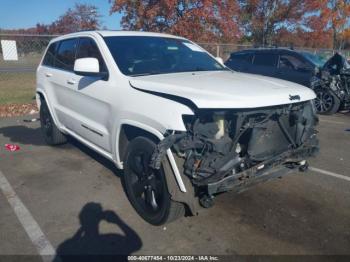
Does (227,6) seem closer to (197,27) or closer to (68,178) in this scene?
(197,27)

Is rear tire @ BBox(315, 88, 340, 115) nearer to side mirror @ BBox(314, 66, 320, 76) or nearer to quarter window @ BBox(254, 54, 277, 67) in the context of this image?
side mirror @ BBox(314, 66, 320, 76)

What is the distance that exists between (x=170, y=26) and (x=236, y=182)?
1316 centimetres

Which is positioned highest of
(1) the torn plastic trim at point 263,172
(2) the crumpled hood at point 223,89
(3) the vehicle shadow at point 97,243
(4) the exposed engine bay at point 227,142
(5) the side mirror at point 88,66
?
(5) the side mirror at point 88,66

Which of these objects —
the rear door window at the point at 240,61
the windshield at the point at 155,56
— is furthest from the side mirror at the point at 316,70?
the windshield at the point at 155,56

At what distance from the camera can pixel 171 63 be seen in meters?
4.36

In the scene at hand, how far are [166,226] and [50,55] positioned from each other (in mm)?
4086

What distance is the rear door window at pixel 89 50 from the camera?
13.9ft

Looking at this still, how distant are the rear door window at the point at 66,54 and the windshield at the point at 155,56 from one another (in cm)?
109

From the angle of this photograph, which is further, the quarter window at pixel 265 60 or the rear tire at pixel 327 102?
the quarter window at pixel 265 60

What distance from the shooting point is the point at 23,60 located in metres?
22.9

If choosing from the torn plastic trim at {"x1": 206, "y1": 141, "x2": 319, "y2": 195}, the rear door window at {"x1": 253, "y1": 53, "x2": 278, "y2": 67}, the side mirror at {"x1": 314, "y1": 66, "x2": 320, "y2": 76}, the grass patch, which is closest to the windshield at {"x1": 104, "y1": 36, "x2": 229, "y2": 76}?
the torn plastic trim at {"x1": 206, "y1": 141, "x2": 319, "y2": 195}

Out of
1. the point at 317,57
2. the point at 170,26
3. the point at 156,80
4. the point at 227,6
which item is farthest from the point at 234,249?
the point at 227,6

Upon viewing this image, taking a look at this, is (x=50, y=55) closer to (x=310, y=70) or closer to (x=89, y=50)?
(x=89, y=50)

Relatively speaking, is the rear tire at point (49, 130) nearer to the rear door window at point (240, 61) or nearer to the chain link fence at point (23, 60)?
the chain link fence at point (23, 60)
